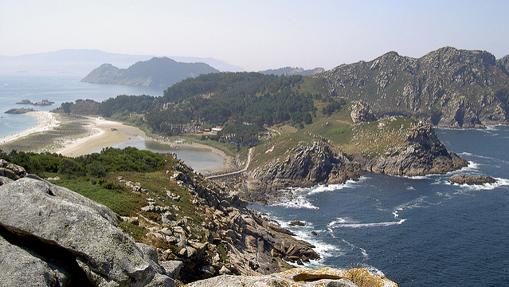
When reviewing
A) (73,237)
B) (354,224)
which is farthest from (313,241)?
(73,237)

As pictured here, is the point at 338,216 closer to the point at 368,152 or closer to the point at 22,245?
the point at 368,152

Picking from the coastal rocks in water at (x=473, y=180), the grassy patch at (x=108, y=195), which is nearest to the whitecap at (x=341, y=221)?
the coastal rocks in water at (x=473, y=180)

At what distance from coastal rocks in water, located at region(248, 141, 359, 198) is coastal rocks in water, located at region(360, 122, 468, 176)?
39.3 feet

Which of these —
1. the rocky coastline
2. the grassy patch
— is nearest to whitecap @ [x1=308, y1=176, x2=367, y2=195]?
the rocky coastline

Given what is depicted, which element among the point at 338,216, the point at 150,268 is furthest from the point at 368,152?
the point at 150,268

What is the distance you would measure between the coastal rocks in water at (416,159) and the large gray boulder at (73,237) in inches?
6589

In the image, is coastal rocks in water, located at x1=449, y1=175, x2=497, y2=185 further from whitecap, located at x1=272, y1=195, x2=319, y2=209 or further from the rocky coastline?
whitecap, located at x1=272, y1=195, x2=319, y2=209

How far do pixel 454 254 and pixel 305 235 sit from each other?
30.3 m

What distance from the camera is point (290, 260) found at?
268 feet

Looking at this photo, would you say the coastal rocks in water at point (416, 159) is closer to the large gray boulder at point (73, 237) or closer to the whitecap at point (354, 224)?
the whitecap at point (354, 224)

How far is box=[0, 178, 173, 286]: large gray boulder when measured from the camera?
17.0 metres

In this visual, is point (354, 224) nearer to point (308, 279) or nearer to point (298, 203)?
point (298, 203)

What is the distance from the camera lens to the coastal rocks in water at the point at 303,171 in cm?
16450

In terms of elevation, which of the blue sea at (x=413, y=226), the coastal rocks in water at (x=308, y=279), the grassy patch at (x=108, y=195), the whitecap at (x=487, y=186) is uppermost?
the coastal rocks in water at (x=308, y=279)
